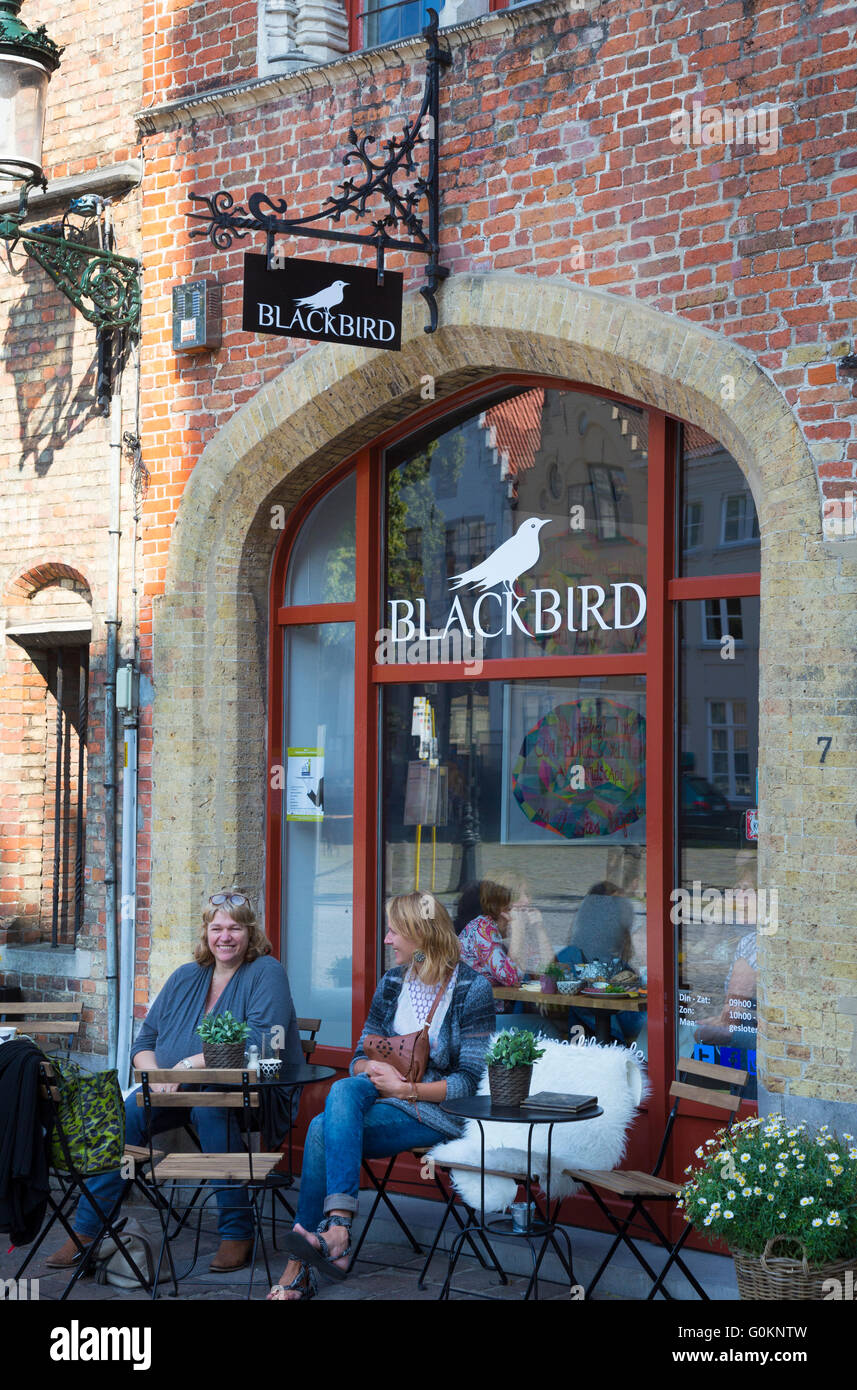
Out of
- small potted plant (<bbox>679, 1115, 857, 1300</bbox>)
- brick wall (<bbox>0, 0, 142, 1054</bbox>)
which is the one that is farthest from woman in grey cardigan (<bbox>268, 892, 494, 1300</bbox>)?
brick wall (<bbox>0, 0, 142, 1054</bbox>)

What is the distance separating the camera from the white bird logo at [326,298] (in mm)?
6359

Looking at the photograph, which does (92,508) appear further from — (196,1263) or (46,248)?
(196,1263)

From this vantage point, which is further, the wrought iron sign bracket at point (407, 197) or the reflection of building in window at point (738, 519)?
the wrought iron sign bracket at point (407, 197)

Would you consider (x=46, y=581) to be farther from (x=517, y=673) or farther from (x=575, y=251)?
(x=575, y=251)

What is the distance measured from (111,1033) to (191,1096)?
7.19 feet

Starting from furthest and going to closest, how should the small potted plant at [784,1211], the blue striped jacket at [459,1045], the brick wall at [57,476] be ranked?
the brick wall at [57,476] → the blue striped jacket at [459,1045] → the small potted plant at [784,1211]

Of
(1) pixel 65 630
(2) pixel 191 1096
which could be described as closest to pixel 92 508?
(1) pixel 65 630

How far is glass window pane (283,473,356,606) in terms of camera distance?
309 inches

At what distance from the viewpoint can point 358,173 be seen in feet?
23.7

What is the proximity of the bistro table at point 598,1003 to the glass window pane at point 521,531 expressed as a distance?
4.96 ft

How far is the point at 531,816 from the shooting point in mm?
7043

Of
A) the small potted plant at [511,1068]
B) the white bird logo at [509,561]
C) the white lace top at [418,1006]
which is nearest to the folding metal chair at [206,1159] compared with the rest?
the white lace top at [418,1006]

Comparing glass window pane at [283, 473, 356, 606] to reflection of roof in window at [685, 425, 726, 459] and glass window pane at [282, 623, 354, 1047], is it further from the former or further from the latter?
reflection of roof in window at [685, 425, 726, 459]

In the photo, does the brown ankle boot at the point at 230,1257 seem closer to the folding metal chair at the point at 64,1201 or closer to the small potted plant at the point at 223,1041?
the folding metal chair at the point at 64,1201
